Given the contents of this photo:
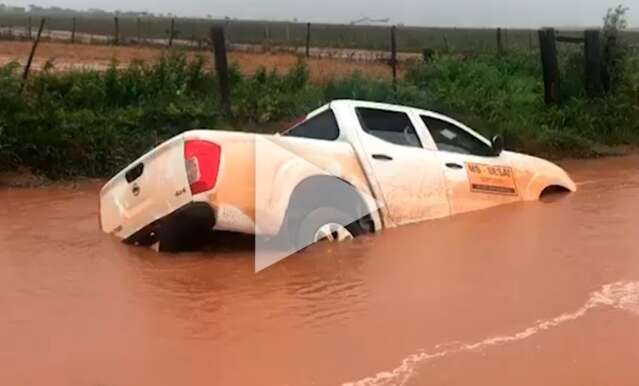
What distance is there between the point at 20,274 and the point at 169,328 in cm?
209

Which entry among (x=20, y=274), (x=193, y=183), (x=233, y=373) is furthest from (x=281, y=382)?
(x=20, y=274)

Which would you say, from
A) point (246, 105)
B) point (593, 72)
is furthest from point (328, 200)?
point (593, 72)

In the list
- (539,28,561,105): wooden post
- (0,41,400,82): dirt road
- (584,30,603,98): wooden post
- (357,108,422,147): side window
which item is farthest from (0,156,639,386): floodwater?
(0,41,400,82): dirt road

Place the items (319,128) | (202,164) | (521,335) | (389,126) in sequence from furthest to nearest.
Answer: (389,126) → (319,128) → (202,164) → (521,335)

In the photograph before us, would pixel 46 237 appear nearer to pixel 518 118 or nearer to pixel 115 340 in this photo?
pixel 115 340

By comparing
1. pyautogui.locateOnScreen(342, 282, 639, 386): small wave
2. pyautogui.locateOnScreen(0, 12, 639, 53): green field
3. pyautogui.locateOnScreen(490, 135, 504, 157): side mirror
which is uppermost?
pyautogui.locateOnScreen(0, 12, 639, 53): green field

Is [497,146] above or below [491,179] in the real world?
above

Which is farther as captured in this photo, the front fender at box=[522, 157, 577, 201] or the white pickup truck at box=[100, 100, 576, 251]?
the front fender at box=[522, 157, 577, 201]

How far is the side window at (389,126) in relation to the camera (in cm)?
→ 907

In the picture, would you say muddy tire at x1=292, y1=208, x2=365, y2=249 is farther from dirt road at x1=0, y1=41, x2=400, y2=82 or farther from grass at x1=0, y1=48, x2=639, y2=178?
dirt road at x1=0, y1=41, x2=400, y2=82

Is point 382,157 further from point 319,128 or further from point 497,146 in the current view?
point 497,146

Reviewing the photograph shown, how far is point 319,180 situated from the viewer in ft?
27.3

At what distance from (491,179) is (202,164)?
3.33m

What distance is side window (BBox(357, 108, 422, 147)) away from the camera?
907 cm
